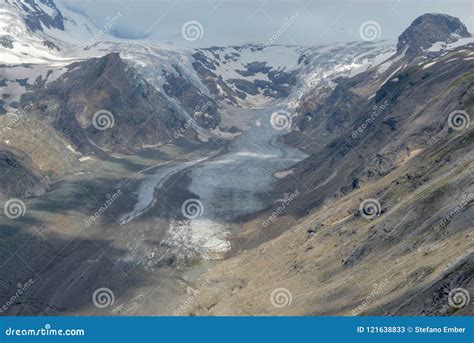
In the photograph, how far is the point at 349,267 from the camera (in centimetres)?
6450

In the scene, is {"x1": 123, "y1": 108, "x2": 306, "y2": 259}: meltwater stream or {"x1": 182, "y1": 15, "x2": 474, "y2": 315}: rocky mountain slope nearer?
{"x1": 182, "y1": 15, "x2": 474, "y2": 315}: rocky mountain slope

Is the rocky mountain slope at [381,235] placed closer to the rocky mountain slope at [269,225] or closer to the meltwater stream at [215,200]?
the rocky mountain slope at [269,225]

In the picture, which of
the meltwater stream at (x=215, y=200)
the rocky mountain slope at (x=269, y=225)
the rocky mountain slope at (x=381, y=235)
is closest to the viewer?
the rocky mountain slope at (x=381, y=235)

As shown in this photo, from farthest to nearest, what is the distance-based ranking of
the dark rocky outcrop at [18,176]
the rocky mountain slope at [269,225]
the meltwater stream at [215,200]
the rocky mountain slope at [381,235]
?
the dark rocky outcrop at [18,176] → the meltwater stream at [215,200] → the rocky mountain slope at [269,225] → the rocky mountain slope at [381,235]

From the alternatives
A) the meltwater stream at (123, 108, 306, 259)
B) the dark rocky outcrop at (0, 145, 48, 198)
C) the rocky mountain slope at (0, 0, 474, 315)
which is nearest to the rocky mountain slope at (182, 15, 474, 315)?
the rocky mountain slope at (0, 0, 474, 315)

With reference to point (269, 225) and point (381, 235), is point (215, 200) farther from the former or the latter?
point (381, 235)

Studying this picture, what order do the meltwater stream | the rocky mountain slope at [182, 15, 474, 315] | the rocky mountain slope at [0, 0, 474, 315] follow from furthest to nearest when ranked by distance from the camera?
the meltwater stream, the rocky mountain slope at [0, 0, 474, 315], the rocky mountain slope at [182, 15, 474, 315]

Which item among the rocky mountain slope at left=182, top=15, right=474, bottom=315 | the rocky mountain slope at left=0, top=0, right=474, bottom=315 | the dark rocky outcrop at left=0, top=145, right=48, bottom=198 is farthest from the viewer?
the dark rocky outcrop at left=0, top=145, right=48, bottom=198

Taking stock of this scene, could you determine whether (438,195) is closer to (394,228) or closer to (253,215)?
(394,228)

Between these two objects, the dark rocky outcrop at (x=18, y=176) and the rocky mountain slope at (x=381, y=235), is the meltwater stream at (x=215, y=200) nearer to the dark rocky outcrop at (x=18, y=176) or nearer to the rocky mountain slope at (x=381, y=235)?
the rocky mountain slope at (x=381, y=235)

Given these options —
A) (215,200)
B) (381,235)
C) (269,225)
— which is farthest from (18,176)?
(381,235)

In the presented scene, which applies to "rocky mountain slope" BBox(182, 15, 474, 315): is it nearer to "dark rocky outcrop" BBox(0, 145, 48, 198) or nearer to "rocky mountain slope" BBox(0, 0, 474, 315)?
"rocky mountain slope" BBox(0, 0, 474, 315)

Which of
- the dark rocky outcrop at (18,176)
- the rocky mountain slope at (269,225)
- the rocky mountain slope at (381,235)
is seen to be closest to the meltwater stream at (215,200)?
the rocky mountain slope at (269,225)

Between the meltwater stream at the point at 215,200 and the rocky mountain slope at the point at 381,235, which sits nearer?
the rocky mountain slope at the point at 381,235
